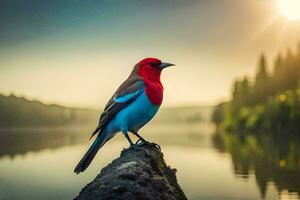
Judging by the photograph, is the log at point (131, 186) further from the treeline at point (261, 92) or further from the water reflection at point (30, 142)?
the treeline at point (261, 92)

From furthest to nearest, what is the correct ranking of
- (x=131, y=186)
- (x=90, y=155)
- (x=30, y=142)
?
(x=30, y=142)
(x=90, y=155)
(x=131, y=186)

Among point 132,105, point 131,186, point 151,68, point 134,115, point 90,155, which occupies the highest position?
point 151,68

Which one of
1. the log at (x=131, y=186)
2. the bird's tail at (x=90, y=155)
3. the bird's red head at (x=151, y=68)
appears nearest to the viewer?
the log at (x=131, y=186)

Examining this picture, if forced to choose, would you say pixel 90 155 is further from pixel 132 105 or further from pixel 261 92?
pixel 261 92

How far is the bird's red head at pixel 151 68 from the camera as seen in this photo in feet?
26.6

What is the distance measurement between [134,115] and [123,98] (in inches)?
9.8

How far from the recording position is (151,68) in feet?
26.7

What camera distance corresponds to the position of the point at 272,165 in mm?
44844

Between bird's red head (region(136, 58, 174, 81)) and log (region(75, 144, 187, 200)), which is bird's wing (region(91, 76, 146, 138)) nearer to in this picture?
bird's red head (region(136, 58, 174, 81))

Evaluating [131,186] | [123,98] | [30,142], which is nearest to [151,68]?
[123,98]

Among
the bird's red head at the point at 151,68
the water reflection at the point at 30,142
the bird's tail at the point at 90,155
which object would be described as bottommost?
the bird's tail at the point at 90,155

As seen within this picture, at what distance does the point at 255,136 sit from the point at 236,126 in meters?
3.98

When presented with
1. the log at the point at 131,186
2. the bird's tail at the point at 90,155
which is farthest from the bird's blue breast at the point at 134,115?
the log at the point at 131,186

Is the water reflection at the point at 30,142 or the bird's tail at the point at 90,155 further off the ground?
the water reflection at the point at 30,142
